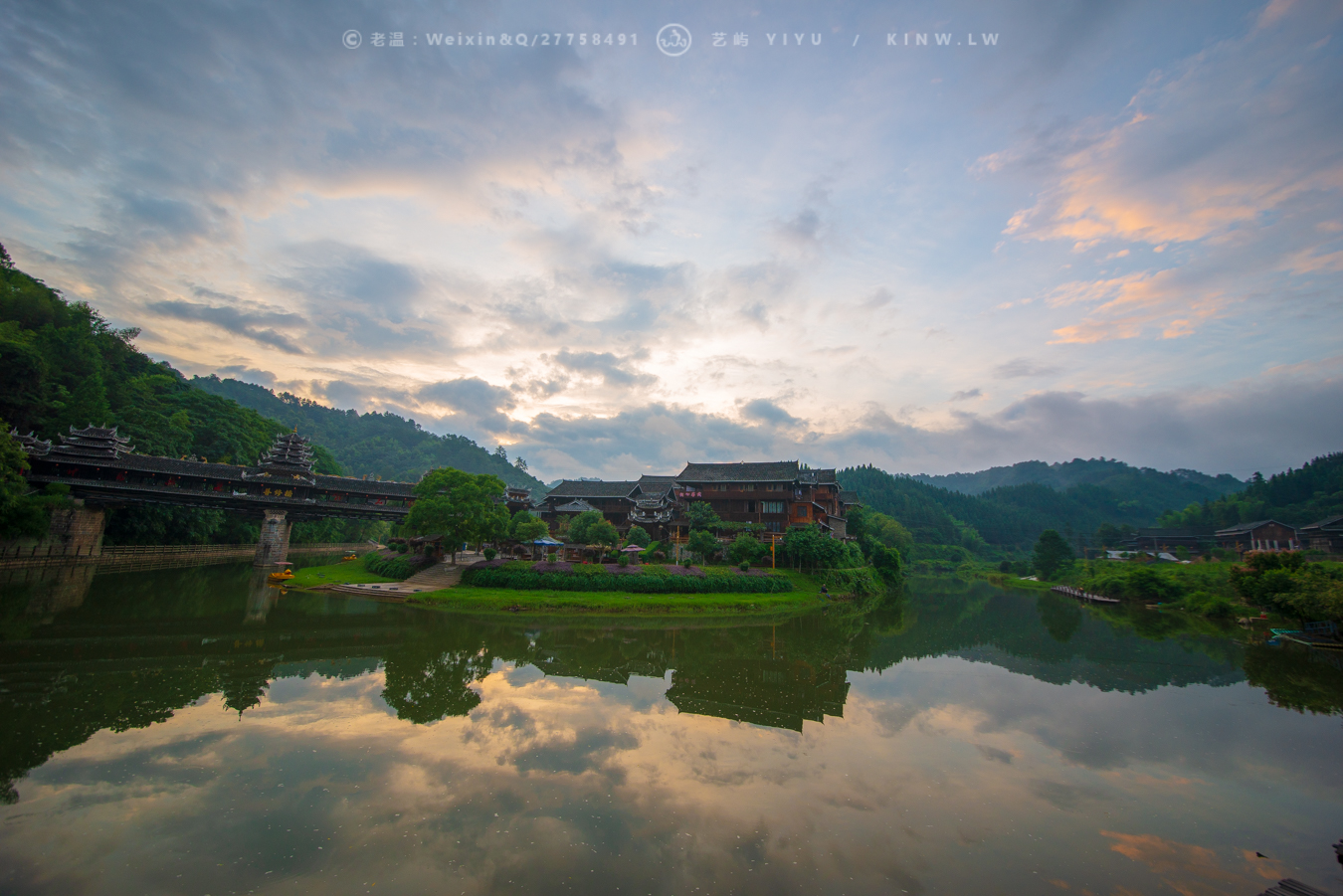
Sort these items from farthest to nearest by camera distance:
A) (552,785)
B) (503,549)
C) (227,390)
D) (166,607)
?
(227,390) < (503,549) < (166,607) < (552,785)

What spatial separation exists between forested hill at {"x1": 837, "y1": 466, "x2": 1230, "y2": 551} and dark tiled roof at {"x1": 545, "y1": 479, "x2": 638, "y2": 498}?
2822 inches

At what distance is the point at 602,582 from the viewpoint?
35.0 metres

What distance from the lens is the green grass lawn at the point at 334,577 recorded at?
36.4 m

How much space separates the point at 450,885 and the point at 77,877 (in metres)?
5.22

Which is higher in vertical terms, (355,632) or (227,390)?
(227,390)

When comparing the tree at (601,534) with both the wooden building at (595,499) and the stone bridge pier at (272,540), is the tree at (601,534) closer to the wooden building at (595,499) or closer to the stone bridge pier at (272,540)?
the wooden building at (595,499)

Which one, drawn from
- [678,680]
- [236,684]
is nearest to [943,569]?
[678,680]

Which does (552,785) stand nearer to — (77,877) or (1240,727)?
(77,877)

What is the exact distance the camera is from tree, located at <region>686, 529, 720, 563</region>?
142ft

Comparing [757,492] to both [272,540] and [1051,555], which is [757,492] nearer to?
[1051,555]

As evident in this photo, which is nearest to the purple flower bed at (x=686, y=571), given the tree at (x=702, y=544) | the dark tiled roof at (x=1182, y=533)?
the tree at (x=702, y=544)

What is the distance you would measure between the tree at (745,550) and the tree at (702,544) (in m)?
1.54

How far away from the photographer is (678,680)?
63.4ft

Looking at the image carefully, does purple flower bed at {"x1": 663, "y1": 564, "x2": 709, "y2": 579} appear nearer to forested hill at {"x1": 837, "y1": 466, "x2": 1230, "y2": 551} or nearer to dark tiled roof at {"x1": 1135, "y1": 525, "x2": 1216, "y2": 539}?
dark tiled roof at {"x1": 1135, "y1": 525, "x2": 1216, "y2": 539}
